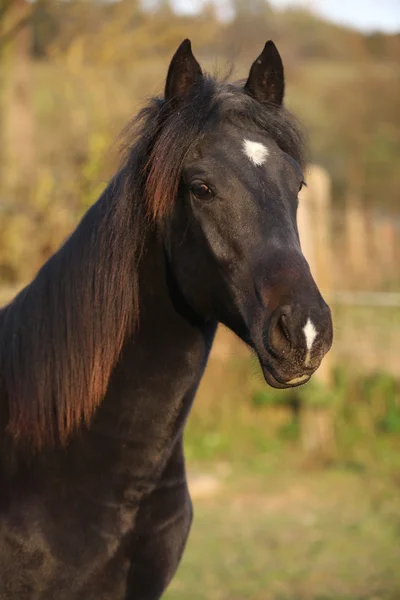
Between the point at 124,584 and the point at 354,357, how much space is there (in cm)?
581

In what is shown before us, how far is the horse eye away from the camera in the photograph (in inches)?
85.7

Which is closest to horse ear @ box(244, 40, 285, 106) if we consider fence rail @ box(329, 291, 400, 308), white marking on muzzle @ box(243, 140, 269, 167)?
white marking on muzzle @ box(243, 140, 269, 167)

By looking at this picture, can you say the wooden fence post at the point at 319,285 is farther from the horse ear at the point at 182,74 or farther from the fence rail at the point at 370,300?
the horse ear at the point at 182,74

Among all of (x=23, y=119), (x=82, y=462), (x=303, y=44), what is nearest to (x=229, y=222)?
(x=82, y=462)

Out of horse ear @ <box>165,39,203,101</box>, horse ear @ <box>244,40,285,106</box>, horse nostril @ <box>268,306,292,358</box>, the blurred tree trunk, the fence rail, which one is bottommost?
the fence rail

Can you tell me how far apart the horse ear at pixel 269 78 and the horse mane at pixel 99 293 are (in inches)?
2.6

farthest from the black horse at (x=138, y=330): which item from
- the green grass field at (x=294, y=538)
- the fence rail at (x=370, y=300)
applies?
the fence rail at (x=370, y=300)

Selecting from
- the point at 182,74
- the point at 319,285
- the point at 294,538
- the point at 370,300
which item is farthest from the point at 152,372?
the point at 370,300

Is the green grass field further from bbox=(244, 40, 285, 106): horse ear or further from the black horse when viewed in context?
bbox=(244, 40, 285, 106): horse ear

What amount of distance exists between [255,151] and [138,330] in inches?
24.5

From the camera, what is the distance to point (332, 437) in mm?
7324

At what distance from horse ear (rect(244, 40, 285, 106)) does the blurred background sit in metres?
0.23

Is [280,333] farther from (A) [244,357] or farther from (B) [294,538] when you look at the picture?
(A) [244,357]

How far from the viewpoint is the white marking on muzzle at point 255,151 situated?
7.16 feet
